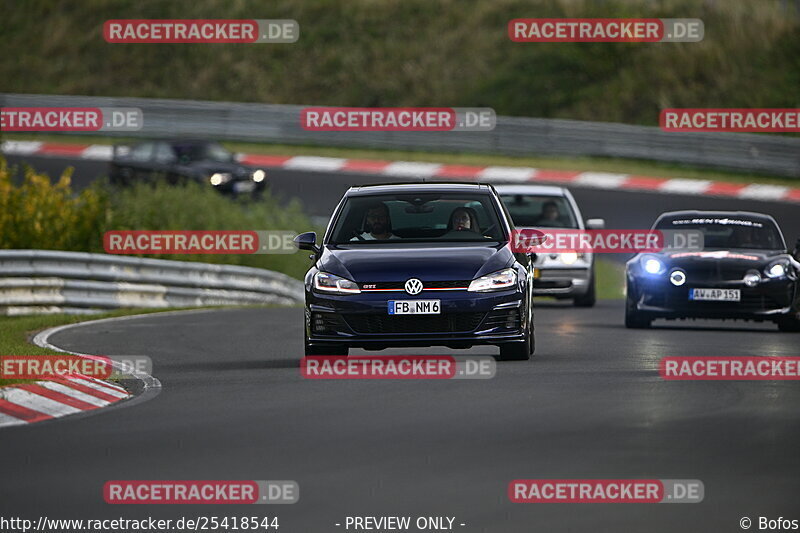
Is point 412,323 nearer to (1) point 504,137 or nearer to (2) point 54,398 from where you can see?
(2) point 54,398

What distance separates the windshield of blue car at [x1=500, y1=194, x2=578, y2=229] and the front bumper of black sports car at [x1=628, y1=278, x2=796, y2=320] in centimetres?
470

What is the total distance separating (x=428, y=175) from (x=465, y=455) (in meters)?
28.4

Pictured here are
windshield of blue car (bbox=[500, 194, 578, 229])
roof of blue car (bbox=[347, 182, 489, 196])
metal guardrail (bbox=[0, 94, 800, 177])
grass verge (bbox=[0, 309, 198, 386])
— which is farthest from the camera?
metal guardrail (bbox=[0, 94, 800, 177])

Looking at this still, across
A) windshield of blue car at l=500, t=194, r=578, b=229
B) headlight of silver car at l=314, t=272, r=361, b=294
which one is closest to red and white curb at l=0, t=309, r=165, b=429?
headlight of silver car at l=314, t=272, r=361, b=294

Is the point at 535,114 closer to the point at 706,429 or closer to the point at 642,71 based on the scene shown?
the point at 642,71

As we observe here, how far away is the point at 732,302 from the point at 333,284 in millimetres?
5817

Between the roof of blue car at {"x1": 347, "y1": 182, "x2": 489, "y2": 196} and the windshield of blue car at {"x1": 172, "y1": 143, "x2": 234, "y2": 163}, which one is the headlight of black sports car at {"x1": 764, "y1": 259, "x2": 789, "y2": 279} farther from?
the windshield of blue car at {"x1": 172, "y1": 143, "x2": 234, "y2": 163}

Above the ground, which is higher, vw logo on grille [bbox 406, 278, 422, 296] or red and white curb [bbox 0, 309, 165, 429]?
vw logo on grille [bbox 406, 278, 422, 296]

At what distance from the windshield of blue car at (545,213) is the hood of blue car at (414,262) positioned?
28.6ft

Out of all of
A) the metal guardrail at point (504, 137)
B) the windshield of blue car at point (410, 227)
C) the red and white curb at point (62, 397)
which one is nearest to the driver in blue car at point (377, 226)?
the windshield of blue car at point (410, 227)

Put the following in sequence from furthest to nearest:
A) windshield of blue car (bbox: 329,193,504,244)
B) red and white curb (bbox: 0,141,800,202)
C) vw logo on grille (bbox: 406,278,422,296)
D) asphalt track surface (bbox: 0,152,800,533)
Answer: red and white curb (bbox: 0,141,800,202) < windshield of blue car (bbox: 329,193,504,244) < vw logo on grille (bbox: 406,278,422,296) < asphalt track surface (bbox: 0,152,800,533)

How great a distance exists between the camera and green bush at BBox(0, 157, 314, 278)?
82.1ft

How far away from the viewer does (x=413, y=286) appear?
13492mm

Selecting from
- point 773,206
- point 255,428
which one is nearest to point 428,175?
point 773,206
